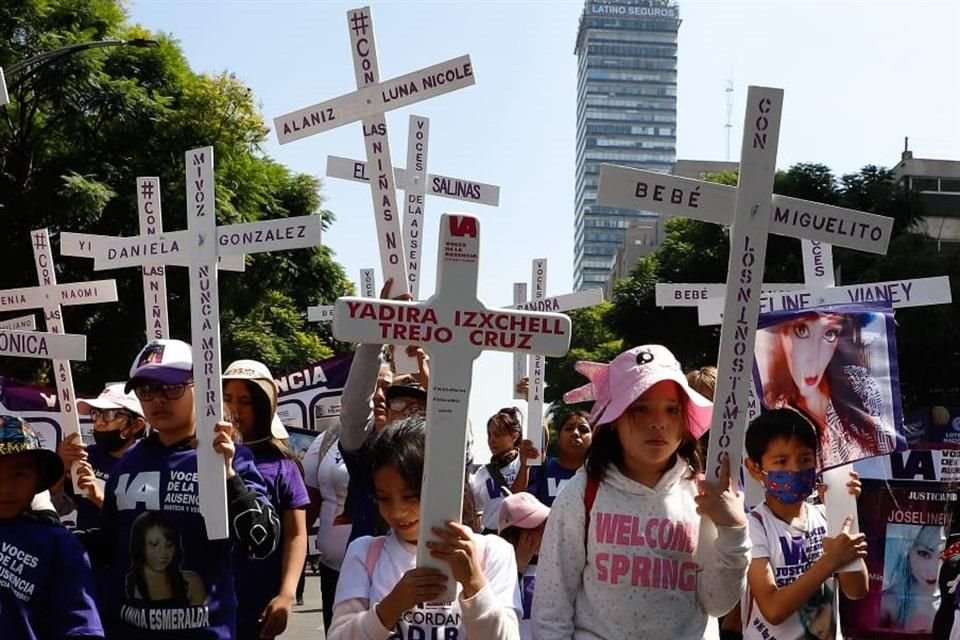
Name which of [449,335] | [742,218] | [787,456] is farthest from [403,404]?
[449,335]

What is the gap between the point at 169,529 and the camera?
4984 mm

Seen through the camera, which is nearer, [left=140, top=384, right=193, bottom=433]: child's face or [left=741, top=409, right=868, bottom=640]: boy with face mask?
[left=741, top=409, right=868, bottom=640]: boy with face mask

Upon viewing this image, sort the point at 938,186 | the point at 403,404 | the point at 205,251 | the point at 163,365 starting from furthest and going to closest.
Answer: the point at 938,186
the point at 403,404
the point at 205,251
the point at 163,365

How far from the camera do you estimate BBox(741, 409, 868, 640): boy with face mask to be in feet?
16.2

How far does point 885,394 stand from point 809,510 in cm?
65

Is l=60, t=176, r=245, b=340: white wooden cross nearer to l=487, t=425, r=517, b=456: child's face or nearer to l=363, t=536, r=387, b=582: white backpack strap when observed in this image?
l=363, t=536, r=387, b=582: white backpack strap

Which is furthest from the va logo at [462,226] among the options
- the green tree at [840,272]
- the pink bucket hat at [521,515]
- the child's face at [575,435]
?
the green tree at [840,272]

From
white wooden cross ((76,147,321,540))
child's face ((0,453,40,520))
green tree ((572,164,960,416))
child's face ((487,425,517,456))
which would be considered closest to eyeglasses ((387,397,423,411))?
white wooden cross ((76,147,321,540))

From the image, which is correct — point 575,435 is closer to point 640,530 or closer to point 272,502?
point 272,502

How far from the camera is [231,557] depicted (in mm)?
5199

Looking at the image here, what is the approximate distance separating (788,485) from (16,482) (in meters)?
2.61

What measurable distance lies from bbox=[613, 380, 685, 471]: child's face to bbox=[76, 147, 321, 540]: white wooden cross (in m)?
1.48

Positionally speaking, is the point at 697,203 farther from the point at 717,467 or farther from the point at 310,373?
the point at 310,373

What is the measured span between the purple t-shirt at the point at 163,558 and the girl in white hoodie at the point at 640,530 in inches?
52.1
